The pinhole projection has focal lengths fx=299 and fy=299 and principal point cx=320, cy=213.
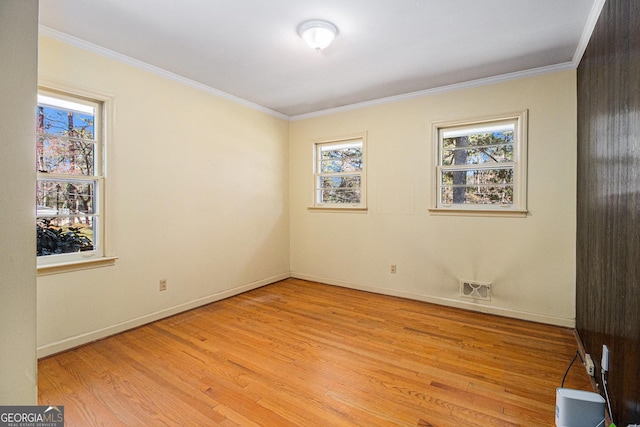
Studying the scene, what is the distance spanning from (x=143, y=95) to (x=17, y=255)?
2.45 m

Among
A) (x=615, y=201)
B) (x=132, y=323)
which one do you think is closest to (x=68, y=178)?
(x=132, y=323)

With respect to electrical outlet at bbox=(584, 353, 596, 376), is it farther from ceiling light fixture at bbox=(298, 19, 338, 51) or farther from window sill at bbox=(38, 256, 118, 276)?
window sill at bbox=(38, 256, 118, 276)

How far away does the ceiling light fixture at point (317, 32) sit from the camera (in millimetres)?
2334

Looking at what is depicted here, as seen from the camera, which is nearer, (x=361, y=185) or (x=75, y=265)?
(x=75, y=265)

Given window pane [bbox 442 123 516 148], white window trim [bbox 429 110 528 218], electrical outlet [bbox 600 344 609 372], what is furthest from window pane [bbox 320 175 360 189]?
electrical outlet [bbox 600 344 609 372]

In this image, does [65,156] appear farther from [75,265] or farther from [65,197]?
[75,265]


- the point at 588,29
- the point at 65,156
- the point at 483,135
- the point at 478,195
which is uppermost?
the point at 588,29

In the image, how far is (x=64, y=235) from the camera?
8.52 feet

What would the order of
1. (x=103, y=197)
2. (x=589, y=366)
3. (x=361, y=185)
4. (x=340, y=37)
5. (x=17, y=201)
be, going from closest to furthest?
(x=17, y=201) → (x=589, y=366) → (x=340, y=37) → (x=103, y=197) → (x=361, y=185)

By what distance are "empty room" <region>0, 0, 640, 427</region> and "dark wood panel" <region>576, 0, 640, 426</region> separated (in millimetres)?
21

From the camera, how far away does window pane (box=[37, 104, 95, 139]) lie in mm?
2473

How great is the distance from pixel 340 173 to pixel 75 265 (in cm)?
328

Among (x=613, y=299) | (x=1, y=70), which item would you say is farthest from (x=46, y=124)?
(x=613, y=299)

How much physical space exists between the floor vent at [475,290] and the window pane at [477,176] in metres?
1.17
